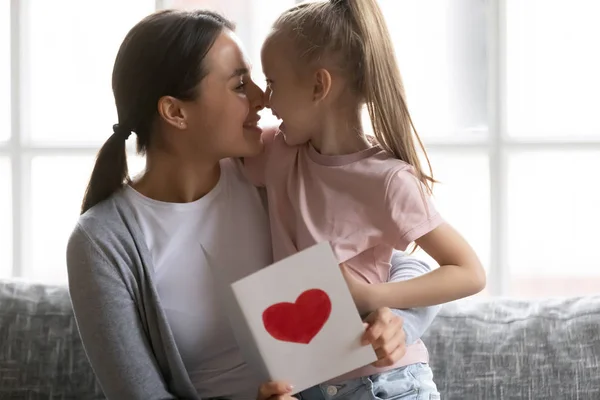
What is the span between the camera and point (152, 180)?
5.72ft

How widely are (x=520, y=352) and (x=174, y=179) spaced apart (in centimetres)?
83

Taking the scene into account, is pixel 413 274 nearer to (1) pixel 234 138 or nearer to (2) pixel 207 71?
(1) pixel 234 138

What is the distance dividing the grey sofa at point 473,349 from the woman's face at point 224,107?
62cm

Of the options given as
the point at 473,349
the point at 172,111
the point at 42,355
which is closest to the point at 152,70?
the point at 172,111

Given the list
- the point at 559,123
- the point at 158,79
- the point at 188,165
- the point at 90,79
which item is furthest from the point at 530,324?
the point at 90,79

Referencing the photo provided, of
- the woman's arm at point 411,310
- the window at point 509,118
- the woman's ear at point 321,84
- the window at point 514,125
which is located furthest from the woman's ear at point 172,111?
the window at point 514,125

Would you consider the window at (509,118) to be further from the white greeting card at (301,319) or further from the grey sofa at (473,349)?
the white greeting card at (301,319)

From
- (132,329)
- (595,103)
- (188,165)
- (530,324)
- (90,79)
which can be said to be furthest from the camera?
(90,79)

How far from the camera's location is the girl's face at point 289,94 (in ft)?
5.23

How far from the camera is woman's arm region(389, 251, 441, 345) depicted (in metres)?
1.59

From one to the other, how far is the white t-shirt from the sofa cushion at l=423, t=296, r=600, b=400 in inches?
19.2

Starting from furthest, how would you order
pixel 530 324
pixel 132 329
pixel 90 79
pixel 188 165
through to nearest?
1. pixel 90 79
2. pixel 530 324
3. pixel 188 165
4. pixel 132 329

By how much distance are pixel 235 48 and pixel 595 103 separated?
1.13 meters

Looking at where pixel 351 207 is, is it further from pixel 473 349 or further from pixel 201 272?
pixel 473 349
